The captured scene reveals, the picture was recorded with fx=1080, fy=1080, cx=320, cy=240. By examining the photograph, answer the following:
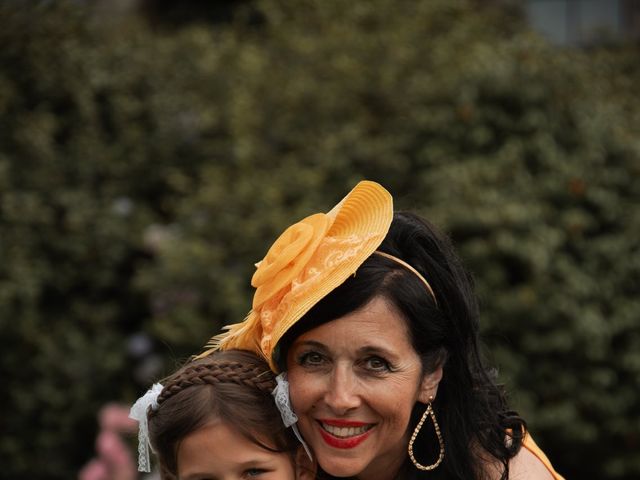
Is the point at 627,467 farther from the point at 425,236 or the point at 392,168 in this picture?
the point at 425,236

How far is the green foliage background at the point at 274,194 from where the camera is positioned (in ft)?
20.1

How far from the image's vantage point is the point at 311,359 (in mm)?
3057

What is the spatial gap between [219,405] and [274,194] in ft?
11.0

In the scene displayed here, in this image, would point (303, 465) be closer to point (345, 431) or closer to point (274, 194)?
point (345, 431)

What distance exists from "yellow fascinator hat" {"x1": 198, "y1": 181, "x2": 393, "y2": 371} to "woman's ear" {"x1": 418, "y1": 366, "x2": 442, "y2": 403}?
43 cm

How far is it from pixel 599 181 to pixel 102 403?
3288mm

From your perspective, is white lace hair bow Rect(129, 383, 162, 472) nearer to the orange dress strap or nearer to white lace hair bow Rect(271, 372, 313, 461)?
white lace hair bow Rect(271, 372, 313, 461)

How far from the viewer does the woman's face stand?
2.98m

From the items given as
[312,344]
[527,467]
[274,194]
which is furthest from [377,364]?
[274,194]

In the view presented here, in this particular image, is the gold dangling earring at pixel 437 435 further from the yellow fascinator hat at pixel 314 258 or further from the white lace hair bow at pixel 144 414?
the white lace hair bow at pixel 144 414

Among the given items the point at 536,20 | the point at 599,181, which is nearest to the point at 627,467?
the point at 599,181

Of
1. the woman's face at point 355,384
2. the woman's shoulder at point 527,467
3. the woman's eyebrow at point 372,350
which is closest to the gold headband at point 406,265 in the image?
the woman's face at point 355,384

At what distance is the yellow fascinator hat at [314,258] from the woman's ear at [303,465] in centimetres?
27

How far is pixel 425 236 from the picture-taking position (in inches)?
125
